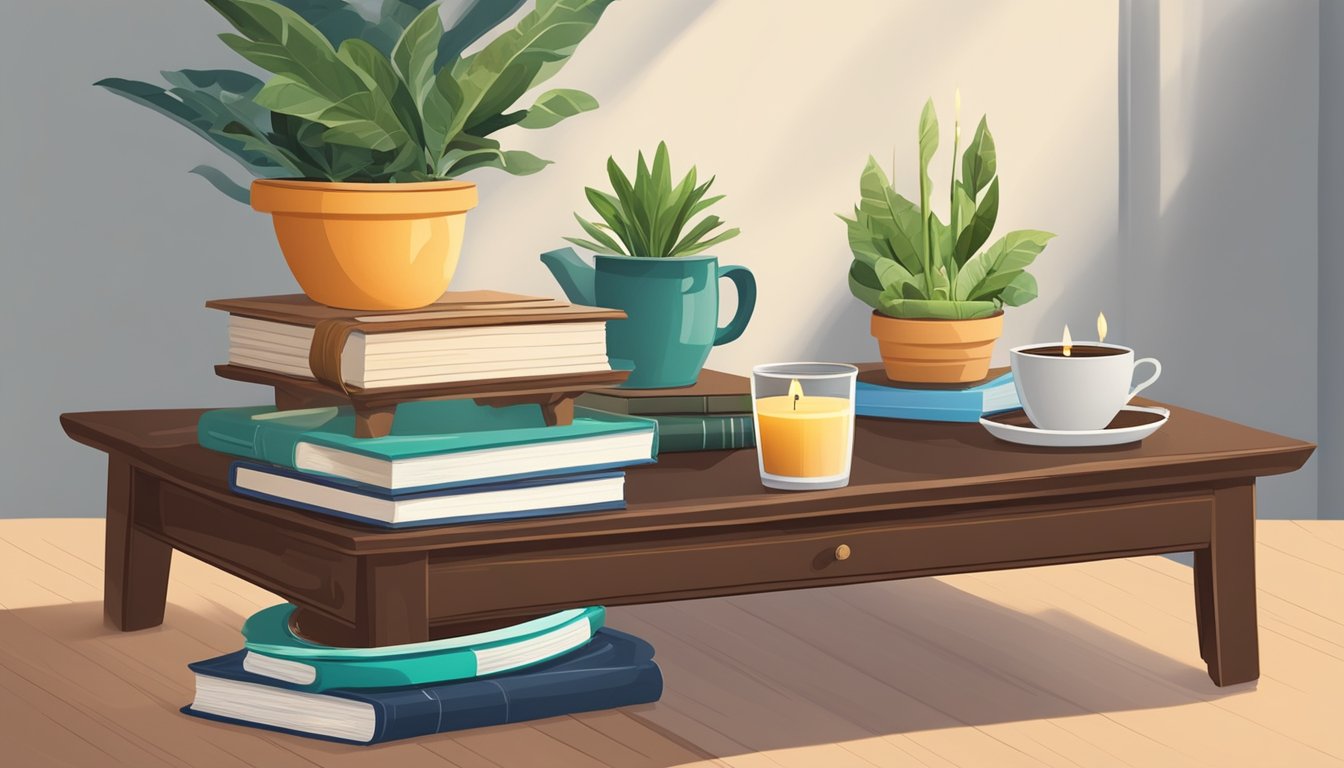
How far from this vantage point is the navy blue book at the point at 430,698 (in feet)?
4.85

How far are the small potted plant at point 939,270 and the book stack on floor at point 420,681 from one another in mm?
547

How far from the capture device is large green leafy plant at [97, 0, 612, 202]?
Result: 150cm

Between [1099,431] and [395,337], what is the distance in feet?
2.42

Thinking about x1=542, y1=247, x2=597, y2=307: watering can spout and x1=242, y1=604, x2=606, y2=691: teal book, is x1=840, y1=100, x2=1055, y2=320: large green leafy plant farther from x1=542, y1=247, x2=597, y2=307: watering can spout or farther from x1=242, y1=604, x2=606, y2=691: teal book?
x1=242, y1=604, x2=606, y2=691: teal book

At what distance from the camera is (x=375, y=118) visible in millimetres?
1529

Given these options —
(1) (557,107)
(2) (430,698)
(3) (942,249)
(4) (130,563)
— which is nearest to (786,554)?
(2) (430,698)

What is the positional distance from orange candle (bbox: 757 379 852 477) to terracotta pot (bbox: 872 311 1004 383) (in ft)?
1.30

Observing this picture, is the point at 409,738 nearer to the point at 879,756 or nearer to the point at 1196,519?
the point at 879,756

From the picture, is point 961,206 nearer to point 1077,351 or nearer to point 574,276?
point 1077,351

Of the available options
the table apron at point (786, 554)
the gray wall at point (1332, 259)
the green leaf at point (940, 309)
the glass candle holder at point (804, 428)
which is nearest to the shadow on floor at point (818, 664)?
the table apron at point (786, 554)

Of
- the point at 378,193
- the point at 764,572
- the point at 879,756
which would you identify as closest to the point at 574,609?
the point at 764,572

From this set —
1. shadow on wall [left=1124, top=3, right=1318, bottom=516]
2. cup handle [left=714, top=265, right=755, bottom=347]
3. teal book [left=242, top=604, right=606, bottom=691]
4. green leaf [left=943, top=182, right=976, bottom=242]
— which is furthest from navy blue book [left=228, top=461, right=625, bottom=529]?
shadow on wall [left=1124, top=3, right=1318, bottom=516]

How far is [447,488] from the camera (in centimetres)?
144

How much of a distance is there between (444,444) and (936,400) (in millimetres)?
690
